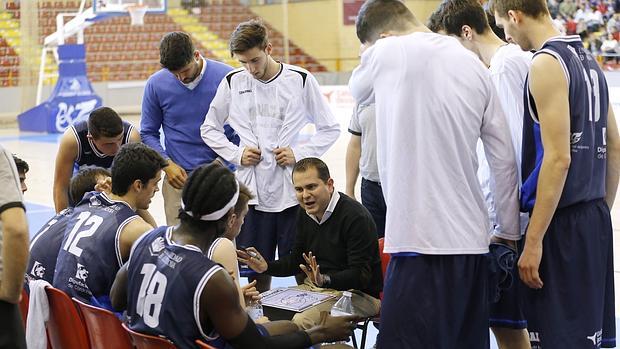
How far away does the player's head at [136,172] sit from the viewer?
12.1 feet

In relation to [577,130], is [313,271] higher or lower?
lower

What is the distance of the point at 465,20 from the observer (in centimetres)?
370

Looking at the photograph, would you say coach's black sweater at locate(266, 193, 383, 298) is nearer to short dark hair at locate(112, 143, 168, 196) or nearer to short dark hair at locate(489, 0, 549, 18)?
short dark hair at locate(112, 143, 168, 196)

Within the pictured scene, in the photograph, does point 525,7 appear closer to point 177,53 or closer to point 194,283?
point 194,283

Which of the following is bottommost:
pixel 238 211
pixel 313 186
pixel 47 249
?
pixel 47 249

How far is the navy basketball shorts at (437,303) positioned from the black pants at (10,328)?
4.03 ft

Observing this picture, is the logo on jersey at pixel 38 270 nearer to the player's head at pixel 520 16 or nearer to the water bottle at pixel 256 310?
the water bottle at pixel 256 310

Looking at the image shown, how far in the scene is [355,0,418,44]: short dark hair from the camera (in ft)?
10.5

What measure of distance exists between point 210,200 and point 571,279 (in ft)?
4.26

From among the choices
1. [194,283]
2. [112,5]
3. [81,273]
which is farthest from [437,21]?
[112,5]

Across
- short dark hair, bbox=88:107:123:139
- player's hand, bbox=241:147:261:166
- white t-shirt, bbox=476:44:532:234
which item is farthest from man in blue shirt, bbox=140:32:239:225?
white t-shirt, bbox=476:44:532:234

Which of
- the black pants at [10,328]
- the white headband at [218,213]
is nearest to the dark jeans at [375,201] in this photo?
the white headband at [218,213]

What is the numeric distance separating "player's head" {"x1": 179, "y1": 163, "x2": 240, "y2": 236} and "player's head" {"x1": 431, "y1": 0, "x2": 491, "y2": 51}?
1.21m

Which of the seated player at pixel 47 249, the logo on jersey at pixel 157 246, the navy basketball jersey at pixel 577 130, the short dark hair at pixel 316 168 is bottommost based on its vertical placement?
the seated player at pixel 47 249
